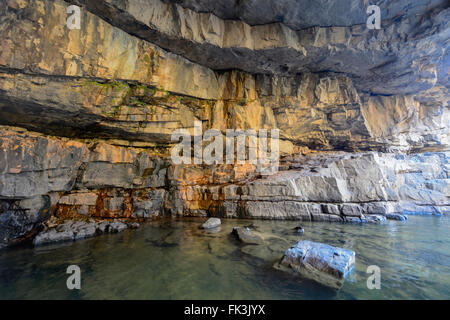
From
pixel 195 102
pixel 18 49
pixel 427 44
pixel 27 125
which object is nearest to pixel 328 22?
pixel 427 44

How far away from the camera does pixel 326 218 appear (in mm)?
11289

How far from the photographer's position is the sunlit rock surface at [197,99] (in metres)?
8.57

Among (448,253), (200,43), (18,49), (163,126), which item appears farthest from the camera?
(163,126)

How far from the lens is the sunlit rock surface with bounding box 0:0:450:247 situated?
28.1 feet

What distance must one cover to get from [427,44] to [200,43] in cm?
1369

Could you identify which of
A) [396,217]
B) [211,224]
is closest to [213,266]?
[211,224]

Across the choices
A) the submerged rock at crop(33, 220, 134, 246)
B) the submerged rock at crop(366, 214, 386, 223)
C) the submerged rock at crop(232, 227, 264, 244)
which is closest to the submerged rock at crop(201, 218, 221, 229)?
the submerged rock at crop(232, 227, 264, 244)

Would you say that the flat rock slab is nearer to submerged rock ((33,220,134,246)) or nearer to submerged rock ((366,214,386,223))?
submerged rock ((366,214,386,223))

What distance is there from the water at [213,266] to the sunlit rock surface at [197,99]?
131 inches

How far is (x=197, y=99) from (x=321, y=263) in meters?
11.9

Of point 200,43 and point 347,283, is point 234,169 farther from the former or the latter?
point 347,283

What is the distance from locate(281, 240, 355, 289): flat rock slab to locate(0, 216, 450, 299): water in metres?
0.22

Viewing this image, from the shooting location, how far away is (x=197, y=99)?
13.5 metres

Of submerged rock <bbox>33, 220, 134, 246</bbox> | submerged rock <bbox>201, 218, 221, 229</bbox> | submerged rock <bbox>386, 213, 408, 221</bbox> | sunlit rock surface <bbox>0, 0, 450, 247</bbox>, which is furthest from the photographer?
submerged rock <bbox>386, 213, 408, 221</bbox>
